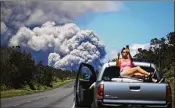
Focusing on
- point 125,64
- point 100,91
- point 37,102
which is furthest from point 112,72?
point 37,102

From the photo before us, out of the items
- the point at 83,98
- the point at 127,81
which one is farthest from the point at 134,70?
the point at 83,98

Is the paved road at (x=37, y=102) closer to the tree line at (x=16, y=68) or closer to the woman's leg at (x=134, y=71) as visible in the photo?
the woman's leg at (x=134, y=71)

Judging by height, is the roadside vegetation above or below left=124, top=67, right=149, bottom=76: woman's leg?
above

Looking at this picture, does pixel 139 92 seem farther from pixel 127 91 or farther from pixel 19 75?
pixel 19 75

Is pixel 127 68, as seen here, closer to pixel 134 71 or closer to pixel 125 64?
pixel 125 64

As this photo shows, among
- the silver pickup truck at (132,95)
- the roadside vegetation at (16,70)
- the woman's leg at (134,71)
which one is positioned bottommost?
the silver pickup truck at (132,95)

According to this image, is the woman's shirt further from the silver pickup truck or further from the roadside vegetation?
the roadside vegetation

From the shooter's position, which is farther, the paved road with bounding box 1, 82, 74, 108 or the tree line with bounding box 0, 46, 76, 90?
the tree line with bounding box 0, 46, 76, 90

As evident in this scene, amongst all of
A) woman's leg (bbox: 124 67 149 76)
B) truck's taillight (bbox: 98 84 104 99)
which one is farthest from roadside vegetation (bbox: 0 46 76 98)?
truck's taillight (bbox: 98 84 104 99)

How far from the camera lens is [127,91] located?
333 inches

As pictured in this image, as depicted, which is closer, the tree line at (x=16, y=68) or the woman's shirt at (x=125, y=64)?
the woman's shirt at (x=125, y=64)

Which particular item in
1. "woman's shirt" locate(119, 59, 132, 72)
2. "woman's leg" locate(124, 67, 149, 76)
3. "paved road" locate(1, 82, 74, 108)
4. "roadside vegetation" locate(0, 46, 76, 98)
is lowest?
"paved road" locate(1, 82, 74, 108)

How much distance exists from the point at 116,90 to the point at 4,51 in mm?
55574

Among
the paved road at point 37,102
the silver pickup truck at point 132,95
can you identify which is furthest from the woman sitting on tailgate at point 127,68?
the paved road at point 37,102
